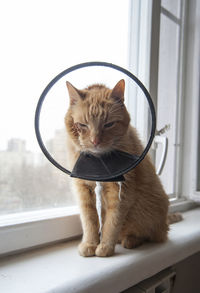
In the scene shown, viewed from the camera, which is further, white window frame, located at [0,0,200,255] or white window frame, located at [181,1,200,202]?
white window frame, located at [181,1,200,202]

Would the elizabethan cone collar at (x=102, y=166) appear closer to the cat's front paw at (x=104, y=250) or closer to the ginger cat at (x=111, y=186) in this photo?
the ginger cat at (x=111, y=186)

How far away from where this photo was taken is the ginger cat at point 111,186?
20.0 inches

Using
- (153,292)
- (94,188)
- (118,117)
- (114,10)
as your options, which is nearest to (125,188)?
(94,188)

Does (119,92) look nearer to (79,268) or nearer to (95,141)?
(95,141)

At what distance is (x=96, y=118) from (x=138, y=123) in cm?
13

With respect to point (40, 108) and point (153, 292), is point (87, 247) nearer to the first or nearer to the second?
point (153, 292)

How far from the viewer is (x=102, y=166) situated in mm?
512

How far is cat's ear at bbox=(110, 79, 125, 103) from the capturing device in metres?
0.51

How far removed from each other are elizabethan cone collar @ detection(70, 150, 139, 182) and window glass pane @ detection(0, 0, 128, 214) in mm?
76

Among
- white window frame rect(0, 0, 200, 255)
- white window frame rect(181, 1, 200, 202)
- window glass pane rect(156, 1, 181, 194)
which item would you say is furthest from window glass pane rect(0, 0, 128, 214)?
white window frame rect(181, 1, 200, 202)

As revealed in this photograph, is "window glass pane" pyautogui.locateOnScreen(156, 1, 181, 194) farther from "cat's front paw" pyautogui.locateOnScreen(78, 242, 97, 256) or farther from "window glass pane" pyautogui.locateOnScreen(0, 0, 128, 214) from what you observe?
"cat's front paw" pyautogui.locateOnScreen(78, 242, 97, 256)

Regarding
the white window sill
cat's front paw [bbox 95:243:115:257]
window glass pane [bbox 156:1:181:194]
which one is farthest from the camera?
window glass pane [bbox 156:1:181:194]

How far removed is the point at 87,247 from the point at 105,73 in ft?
1.22

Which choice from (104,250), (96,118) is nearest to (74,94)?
(96,118)
